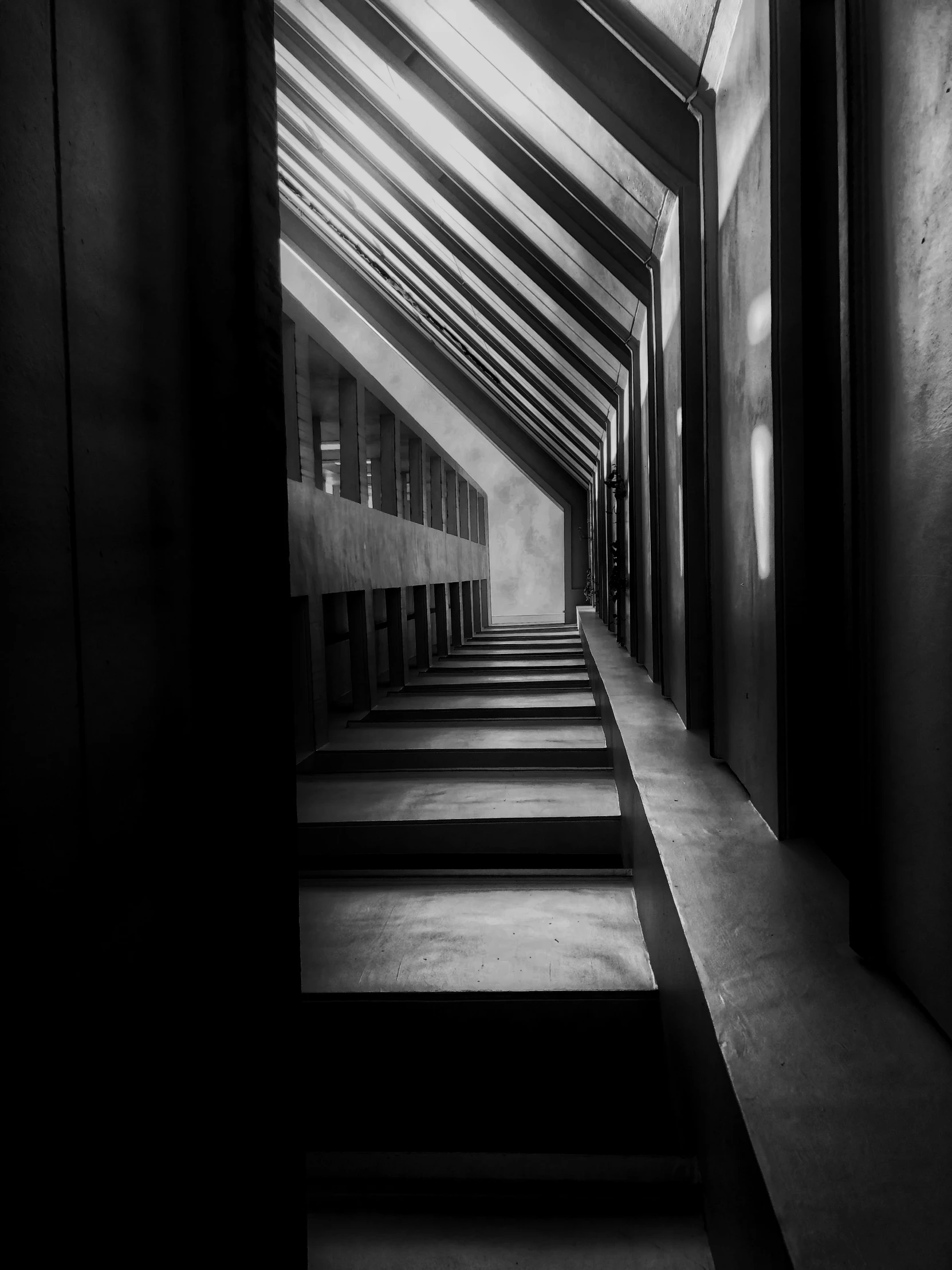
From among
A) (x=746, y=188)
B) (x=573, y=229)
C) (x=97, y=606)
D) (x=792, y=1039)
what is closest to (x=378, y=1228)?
(x=792, y=1039)

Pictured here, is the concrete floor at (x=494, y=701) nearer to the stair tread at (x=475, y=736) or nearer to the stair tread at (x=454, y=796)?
the stair tread at (x=475, y=736)

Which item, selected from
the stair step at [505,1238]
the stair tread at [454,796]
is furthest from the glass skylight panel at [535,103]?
the stair step at [505,1238]

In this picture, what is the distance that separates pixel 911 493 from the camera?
1.35 m

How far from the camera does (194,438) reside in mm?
1206

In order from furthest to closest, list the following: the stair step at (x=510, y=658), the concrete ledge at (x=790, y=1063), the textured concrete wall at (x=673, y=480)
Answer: the stair step at (x=510, y=658), the textured concrete wall at (x=673, y=480), the concrete ledge at (x=790, y=1063)

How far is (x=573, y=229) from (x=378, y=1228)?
15.7 ft

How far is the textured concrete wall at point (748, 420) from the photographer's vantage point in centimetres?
228

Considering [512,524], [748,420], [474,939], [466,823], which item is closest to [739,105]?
[748,420]

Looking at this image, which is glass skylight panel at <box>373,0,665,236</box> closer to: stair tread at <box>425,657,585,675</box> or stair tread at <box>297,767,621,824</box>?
stair tread at <box>297,767,621,824</box>

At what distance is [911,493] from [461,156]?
17.3ft

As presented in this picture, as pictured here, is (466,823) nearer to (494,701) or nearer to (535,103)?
(494,701)

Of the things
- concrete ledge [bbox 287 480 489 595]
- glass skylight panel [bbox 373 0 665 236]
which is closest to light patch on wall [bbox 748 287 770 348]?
glass skylight panel [bbox 373 0 665 236]

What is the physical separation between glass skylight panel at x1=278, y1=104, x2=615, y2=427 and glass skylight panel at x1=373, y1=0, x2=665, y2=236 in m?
3.40

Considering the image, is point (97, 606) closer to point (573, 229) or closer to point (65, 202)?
point (65, 202)
